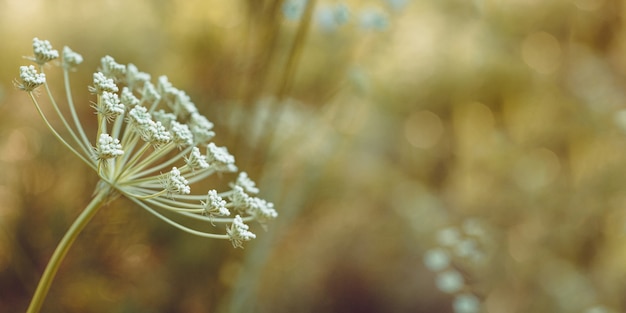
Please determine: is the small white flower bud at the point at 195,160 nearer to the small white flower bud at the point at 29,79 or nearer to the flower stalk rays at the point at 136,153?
the flower stalk rays at the point at 136,153

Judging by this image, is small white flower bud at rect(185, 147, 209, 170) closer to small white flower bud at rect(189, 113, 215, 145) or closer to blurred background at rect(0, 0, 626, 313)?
small white flower bud at rect(189, 113, 215, 145)

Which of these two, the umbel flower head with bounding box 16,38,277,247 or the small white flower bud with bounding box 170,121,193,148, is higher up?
the small white flower bud with bounding box 170,121,193,148

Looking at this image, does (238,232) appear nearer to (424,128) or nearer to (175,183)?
(175,183)

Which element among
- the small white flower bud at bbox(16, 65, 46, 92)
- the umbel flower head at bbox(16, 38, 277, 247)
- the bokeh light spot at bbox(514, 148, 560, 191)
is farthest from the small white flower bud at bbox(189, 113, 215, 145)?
the bokeh light spot at bbox(514, 148, 560, 191)

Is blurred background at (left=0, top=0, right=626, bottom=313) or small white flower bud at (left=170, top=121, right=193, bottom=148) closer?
small white flower bud at (left=170, top=121, right=193, bottom=148)

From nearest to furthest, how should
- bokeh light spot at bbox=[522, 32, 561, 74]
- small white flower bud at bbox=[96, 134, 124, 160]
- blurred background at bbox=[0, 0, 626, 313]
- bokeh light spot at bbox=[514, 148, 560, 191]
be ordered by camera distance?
small white flower bud at bbox=[96, 134, 124, 160] → blurred background at bbox=[0, 0, 626, 313] → bokeh light spot at bbox=[514, 148, 560, 191] → bokeh light spot at bbox=[522, 32, 561, 74]

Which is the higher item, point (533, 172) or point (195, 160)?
point (533, 172)

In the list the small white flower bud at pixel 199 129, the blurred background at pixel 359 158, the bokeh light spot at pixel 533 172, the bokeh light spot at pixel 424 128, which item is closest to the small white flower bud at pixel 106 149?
the small white flower bud at pixel 199 129

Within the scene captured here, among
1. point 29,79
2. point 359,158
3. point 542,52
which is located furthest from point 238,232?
point 542,52
